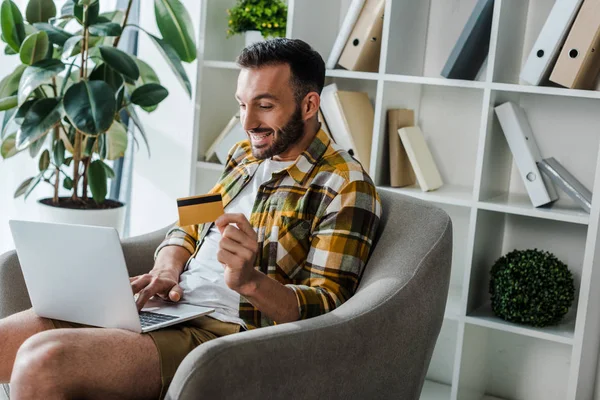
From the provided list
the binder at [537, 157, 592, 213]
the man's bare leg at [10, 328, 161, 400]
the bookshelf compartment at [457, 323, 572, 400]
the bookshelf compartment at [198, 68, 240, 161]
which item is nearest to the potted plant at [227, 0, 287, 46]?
the bookshelf compartment at [198, 68, 240, 161]

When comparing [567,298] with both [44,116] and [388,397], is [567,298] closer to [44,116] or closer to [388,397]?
[388,397]

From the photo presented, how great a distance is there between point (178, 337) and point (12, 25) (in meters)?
1.59

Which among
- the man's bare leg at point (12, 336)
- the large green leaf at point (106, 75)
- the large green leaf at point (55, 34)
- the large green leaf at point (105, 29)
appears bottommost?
the man's bare leg at point (12, 336)

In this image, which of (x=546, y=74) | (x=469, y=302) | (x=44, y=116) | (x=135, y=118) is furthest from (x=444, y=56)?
(x=44, y=116)

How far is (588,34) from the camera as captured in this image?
7.38 ft

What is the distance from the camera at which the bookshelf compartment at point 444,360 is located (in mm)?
2822

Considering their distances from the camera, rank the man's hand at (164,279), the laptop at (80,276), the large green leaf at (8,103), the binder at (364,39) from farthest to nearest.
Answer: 1. the large green leaf at (8,103)
2. the binder at (364,39)
3. the man's hand at (164,279)
4. the laptop at (80,276)

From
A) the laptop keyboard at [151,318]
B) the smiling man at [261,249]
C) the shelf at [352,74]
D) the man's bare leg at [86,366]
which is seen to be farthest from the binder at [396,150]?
the man's bare leg at [86,366]

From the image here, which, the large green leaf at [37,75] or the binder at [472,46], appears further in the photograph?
the large green leaf at [37,75]

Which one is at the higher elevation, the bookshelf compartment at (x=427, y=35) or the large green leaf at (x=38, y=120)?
the bookshelf compartment at (x=427, y=35)

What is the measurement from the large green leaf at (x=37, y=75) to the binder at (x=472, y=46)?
1238 mm

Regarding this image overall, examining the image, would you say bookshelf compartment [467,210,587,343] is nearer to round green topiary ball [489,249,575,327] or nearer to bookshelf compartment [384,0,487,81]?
round green topiary ball [489,249,575,327]

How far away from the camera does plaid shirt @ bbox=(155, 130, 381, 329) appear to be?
1.73 m

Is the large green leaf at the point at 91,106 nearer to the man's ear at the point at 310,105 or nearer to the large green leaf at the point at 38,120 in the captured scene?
the large green leaf at the point at 38,120
